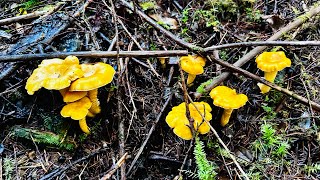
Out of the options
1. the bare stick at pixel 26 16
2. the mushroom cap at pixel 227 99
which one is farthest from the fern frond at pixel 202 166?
the bare stick at pixel 26 16

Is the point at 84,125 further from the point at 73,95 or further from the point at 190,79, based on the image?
the point at 190,79

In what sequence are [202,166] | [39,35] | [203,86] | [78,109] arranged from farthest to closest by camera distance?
[39,35]
[203,86]
[78,109]
[202,166]

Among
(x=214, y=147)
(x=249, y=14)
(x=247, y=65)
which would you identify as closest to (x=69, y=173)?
(x=214, y=147)

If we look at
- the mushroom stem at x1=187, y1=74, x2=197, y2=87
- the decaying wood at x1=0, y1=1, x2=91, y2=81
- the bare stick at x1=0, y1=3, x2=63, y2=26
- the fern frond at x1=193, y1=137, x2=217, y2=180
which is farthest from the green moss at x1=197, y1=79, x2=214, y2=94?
the bare stick at x1=0, y1=3, x2=63, y2=26

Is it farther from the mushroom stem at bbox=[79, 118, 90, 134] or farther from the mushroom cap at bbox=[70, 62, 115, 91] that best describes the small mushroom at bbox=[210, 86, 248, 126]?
the mushroom stem at bbox=[79, 118, 90, 134]

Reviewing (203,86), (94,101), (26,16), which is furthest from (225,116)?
(26,16)

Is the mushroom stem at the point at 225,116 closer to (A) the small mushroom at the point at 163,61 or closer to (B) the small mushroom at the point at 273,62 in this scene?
(B) the small mushroom at the point at 273,62
